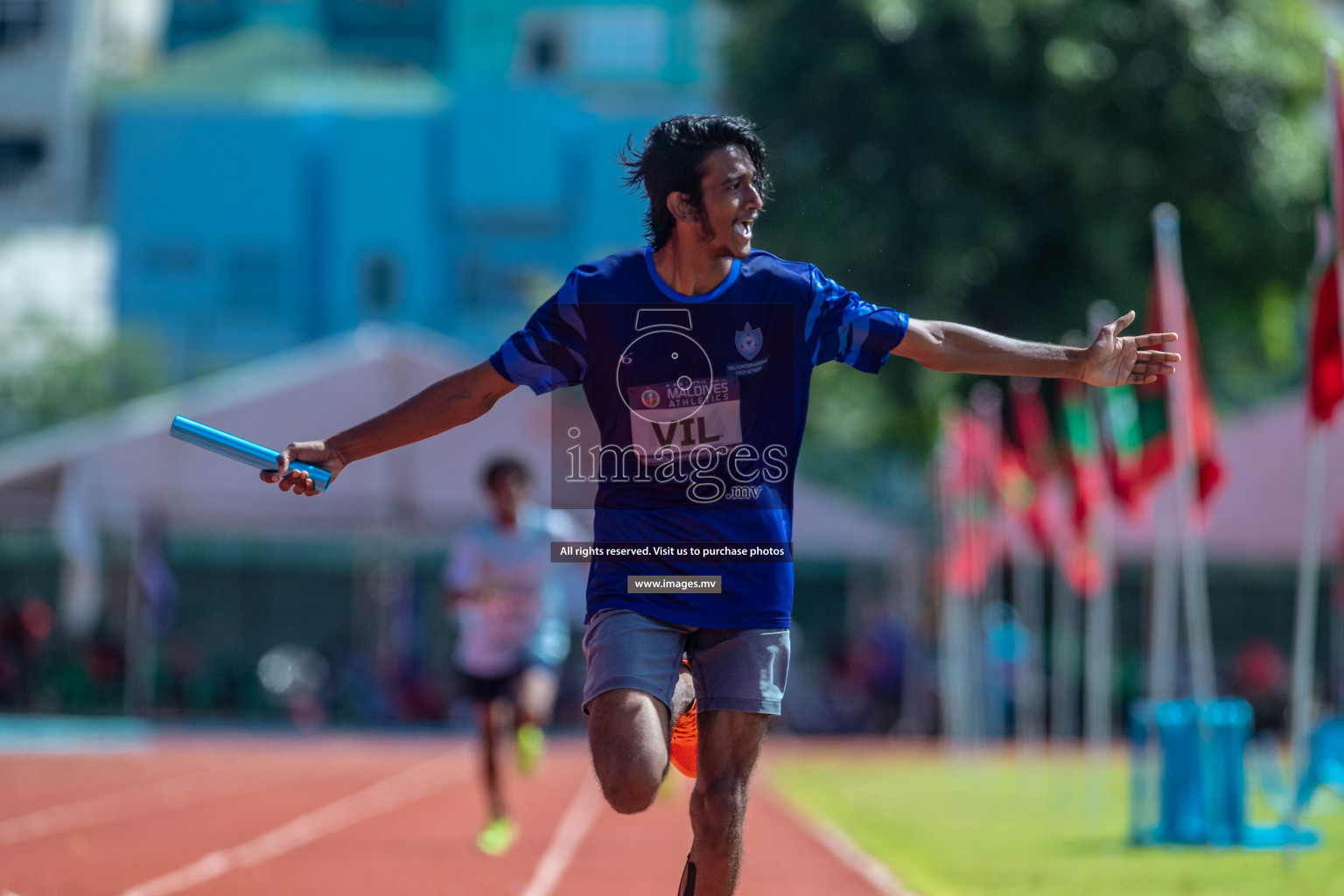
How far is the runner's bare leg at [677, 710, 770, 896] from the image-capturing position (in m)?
4.50

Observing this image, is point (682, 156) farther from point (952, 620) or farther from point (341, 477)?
point (341, 477)

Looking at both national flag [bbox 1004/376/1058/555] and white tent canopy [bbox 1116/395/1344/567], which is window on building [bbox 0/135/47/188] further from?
national flag [bbox 1004/376/1058/555]

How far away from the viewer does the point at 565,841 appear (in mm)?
10812

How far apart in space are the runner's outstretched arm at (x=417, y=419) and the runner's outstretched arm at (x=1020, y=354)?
1036mm

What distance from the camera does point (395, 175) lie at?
4528 centimetres

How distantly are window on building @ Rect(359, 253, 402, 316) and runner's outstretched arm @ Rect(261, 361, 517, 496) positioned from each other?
136ft

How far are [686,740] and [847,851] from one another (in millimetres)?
5564

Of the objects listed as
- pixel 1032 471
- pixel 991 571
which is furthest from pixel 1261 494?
pixel 1032 471

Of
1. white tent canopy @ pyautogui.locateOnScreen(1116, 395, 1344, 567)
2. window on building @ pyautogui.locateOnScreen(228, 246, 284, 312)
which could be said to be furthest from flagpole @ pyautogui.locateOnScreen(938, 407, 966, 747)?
window on building @ pyautogui.locateOnScreen(228, 246, 284, 312)

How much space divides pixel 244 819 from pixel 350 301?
114 feet

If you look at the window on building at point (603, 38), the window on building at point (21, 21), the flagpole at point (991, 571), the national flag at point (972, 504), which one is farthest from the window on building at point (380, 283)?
the national flag at point (972, 504)

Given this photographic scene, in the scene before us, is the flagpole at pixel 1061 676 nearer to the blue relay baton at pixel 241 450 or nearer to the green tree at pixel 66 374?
the blue relay baton at pixel 241 450

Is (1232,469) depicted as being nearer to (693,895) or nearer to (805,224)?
(805,224)

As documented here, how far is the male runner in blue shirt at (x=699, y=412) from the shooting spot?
14.9ft
